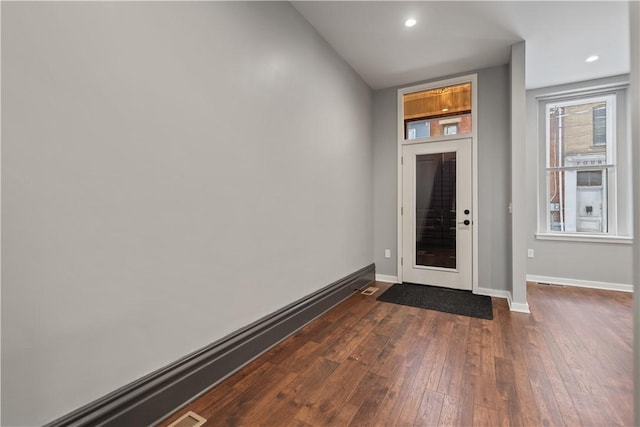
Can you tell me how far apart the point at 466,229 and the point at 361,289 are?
5.47 ft

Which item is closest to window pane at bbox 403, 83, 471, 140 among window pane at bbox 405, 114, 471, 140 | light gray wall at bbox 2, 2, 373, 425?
window pane at bbox 405, 114, 471, 140

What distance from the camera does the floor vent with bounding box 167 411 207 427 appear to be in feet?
4.78

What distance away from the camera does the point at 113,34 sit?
1330mm

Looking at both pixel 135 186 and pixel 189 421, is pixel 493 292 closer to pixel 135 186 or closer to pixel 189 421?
pixel 189 421

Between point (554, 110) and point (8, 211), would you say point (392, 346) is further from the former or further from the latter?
point (554, 110)

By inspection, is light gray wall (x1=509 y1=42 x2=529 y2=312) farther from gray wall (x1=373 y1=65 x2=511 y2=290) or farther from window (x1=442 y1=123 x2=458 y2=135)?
window (x1=442 y1=123 x2=458 y2=135)

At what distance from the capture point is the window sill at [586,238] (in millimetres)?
3883

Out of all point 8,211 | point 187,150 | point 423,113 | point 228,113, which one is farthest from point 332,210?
point 8,211

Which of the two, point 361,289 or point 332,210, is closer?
point 332,210

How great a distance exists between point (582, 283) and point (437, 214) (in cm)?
234

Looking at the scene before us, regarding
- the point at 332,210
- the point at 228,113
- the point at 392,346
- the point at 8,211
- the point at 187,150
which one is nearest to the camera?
the point at 8,211

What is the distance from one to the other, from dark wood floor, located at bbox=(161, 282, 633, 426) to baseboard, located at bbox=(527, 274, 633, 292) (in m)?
1.36

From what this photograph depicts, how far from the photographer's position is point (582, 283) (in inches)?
161

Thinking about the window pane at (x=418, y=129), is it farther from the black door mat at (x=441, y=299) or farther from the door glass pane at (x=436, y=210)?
the black door mat at (x=441, y=299)
